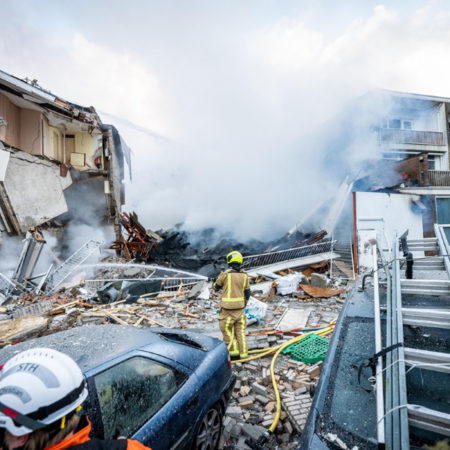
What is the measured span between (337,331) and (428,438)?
2.88 feet

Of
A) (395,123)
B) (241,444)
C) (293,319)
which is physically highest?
(395,123)

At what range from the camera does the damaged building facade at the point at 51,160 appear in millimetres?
10039

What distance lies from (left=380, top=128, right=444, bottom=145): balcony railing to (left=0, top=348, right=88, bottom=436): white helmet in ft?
70.1

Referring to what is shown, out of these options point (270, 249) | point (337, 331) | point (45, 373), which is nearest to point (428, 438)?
point (337, 331)

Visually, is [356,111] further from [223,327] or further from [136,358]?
[136,358]

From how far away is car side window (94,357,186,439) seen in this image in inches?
64.4

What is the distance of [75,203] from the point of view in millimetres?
14266

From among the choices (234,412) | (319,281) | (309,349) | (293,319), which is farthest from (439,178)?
(234,412)

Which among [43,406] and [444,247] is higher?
[444,247]

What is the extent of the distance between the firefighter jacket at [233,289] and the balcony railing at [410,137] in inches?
727

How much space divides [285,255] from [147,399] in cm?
1035

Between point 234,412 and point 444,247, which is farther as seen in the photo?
point 234,412

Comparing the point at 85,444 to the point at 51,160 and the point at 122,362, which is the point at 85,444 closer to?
the point at 122,362

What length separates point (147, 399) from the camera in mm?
1841
